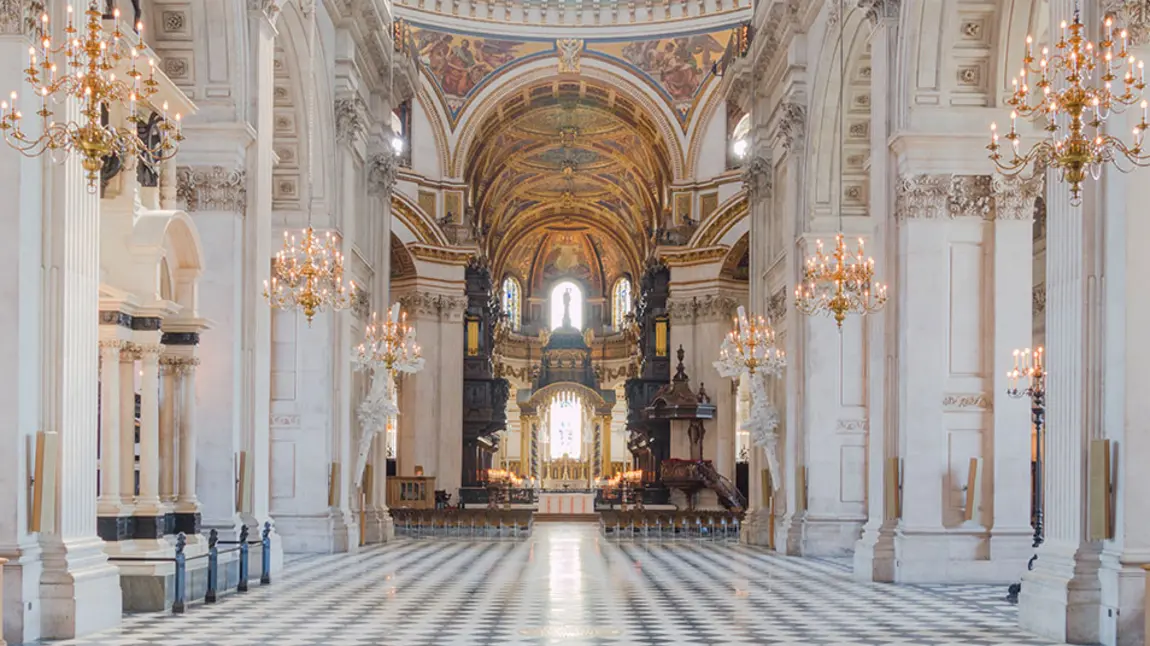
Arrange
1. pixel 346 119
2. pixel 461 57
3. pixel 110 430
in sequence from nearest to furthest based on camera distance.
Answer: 1. pixel 110 430
2. pixel 346 119
3. pixel 461 57

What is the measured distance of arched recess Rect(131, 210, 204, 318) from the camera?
48.6 ft

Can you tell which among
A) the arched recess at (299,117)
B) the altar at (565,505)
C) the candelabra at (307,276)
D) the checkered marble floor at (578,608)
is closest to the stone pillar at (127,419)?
the checkered marble floor at (578,608)

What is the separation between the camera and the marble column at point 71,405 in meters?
11.5

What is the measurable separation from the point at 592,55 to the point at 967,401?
2799cm

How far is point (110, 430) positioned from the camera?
1465 centimetres

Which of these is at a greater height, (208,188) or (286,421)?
(208,188)

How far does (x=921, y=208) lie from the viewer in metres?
17.1

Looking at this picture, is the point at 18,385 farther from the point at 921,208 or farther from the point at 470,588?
the point at 921,208

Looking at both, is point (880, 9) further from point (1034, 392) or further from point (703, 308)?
point (703, 308)

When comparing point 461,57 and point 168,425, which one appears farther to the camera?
point 461,57

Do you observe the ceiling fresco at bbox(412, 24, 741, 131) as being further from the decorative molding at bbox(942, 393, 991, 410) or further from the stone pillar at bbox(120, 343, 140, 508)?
the stone pillar at bbox(120, 343, 140, 508)

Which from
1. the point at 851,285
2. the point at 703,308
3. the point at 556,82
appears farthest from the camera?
the point at 556,82

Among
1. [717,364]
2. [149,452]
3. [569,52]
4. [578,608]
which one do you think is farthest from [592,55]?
[578,608]

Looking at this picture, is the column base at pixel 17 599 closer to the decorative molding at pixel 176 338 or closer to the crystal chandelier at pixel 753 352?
the decorative molding at pixel 176 338
